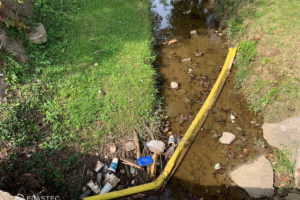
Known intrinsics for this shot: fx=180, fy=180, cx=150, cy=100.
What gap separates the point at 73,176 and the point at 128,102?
212cm

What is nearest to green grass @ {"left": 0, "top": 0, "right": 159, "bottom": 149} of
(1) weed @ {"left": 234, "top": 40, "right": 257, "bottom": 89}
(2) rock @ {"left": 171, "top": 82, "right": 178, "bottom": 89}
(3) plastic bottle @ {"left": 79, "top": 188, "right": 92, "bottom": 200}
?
(2) rock @ {"left": 171, "top": 82, "right": 178, "bottom": 89}

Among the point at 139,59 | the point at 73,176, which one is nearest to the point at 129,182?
the point at 73,176

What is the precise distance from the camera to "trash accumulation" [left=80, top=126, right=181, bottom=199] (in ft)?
11.7

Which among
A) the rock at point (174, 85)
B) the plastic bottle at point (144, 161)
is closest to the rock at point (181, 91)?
the rock at point (174, 85)

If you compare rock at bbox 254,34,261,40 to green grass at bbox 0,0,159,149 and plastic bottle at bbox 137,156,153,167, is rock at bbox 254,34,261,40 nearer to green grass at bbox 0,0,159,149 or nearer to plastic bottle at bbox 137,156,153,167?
green grass at bbox 0,0,159,149

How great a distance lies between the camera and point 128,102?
478cm

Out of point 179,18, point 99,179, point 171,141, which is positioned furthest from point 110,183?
point 179,18

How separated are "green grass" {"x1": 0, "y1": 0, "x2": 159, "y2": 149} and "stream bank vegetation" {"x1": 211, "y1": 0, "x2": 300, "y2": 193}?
2886mm

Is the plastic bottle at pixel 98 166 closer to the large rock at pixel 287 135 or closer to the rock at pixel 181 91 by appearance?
the rock at pixel 181 91

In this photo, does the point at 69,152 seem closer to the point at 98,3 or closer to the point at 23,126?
the point at 23,126

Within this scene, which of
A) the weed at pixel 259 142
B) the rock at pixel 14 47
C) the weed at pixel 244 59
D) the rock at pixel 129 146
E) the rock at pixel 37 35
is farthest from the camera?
the weed at pixel 244 59

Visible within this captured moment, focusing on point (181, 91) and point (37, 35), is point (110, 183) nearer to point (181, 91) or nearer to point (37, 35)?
point (181, 91)

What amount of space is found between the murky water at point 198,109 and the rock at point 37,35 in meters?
3.65

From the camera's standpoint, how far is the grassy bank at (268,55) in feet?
15.0
